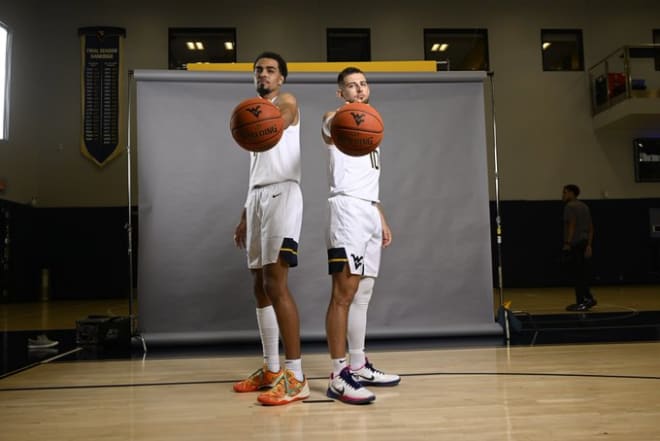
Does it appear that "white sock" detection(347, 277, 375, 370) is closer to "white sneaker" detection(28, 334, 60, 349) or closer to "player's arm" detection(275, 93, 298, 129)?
"player's arm" detection(275, 93, 298, 129)

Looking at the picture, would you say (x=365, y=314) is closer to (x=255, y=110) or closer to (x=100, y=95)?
(x=255, y=110)

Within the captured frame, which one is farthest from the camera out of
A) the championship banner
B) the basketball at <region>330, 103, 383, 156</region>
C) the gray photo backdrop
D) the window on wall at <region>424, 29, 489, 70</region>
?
the window on wall at <region>424, 29, 489, 70</region>

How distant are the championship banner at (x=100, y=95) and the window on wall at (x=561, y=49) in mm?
8312

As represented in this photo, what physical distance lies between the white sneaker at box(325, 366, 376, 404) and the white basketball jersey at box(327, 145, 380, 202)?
865mm

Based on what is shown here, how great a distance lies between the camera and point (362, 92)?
2.75m

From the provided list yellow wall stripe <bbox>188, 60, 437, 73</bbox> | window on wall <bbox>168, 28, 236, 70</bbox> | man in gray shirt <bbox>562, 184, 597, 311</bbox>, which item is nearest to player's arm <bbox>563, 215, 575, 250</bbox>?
man in gray shirt <bbox>562, 184, 597, 311</bbox>

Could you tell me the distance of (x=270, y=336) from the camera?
2736 mm

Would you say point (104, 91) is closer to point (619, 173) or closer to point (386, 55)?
point (386, 55)

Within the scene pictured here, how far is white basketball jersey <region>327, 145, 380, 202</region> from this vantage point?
273 cm

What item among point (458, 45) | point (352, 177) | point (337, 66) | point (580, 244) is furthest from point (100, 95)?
point (352, 177)

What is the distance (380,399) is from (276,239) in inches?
35.3

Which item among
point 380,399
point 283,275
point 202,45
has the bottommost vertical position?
point 380,399

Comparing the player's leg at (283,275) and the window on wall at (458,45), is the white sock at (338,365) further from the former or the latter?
the window on wall at (458,45)

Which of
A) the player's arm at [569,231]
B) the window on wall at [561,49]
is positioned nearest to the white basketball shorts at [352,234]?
the player's arm at [569,231]
